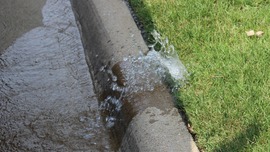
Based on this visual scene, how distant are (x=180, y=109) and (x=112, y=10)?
1.63 m

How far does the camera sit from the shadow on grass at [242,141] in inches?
119

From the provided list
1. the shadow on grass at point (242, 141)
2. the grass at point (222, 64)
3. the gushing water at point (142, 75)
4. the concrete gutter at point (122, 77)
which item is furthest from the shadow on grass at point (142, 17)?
the shadow on grass at point (242, 141)

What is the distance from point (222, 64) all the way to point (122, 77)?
77 cm

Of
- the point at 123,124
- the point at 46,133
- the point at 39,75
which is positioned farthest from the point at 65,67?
the point at 123,124

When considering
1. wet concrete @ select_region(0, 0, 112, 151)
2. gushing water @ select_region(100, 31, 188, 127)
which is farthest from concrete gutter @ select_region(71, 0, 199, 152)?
wet concrete @ select_region(0, 0, 112, 151)

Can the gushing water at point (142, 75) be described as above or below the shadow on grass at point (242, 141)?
below

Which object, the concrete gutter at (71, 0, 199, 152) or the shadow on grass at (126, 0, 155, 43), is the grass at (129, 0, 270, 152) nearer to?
the shadow on grass at (126, 0, 155, 43)

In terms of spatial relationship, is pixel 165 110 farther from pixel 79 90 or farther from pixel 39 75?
pixel 39 75

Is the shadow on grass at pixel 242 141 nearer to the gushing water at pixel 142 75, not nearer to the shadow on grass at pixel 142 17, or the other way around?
the gushing water at pixel 142 75

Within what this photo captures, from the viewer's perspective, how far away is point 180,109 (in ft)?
11.5

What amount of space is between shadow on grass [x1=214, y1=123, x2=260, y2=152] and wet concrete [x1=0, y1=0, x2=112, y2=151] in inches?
37.2

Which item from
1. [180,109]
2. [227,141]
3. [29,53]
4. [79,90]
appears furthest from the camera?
[29,53]

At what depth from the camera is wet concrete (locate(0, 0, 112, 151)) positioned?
149 inches

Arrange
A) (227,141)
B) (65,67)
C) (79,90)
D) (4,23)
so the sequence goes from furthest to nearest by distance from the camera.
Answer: (4,23)
(65,67)
(79,90)
(227,141)
